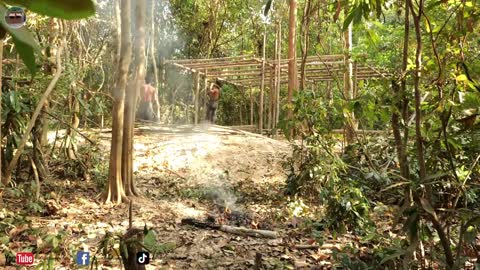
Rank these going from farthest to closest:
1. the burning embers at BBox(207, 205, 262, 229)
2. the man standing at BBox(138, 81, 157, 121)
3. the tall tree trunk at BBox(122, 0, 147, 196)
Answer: the man standing at BBox(138, 81, 157, 121) < the tall tree trunk at BBox(122, 0, 147, 196) < the burning embers at BBox(207, 205, 262, 229)

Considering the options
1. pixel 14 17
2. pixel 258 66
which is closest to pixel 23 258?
pixel 14 17

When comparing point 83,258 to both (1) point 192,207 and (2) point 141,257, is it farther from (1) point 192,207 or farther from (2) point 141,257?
(1) point 192,207

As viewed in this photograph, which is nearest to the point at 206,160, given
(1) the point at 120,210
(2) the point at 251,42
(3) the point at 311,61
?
(1) the point at 120,210

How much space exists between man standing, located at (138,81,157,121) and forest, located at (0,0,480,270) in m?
1.23

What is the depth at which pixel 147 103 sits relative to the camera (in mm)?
10914

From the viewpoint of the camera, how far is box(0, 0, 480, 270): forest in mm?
2195

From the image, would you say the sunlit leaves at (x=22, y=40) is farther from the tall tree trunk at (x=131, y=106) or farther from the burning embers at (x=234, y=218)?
the tall tree trunk at (x=131, y=106)

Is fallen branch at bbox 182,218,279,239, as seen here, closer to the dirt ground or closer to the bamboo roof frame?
the dirt ground

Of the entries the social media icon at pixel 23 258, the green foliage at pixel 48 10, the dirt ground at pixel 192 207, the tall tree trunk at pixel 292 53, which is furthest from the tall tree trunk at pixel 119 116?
the green foliage at pixel 48 10

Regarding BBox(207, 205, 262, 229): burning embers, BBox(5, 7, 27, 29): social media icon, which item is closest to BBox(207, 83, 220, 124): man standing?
BBox(207, 205, 262, 229): burning embers

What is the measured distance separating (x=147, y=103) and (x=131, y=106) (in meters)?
5.41

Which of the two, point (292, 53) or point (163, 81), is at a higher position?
point (292, 53)

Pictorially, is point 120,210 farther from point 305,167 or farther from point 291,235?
point 305,167

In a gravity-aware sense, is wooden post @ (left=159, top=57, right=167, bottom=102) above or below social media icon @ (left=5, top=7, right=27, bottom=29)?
above
